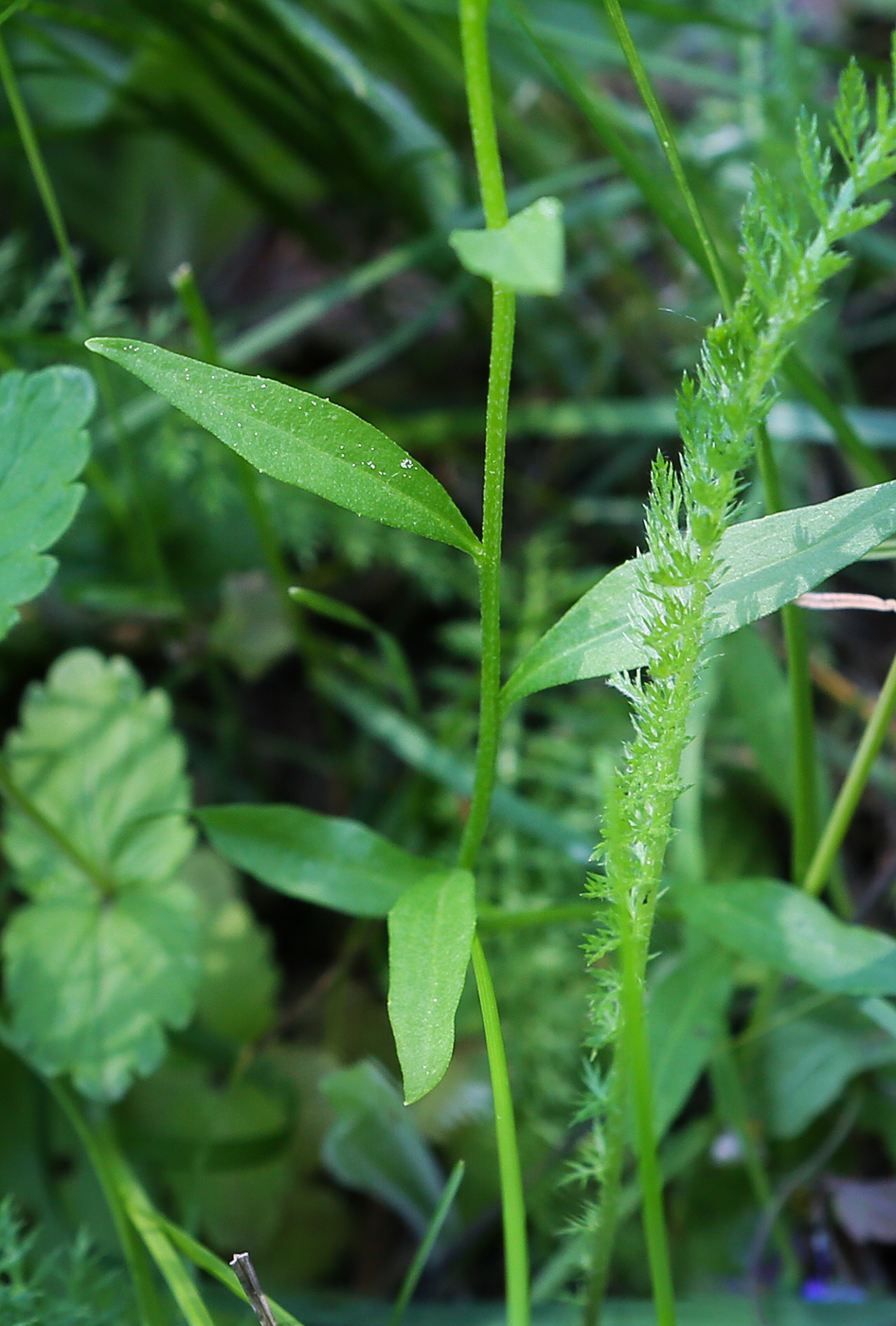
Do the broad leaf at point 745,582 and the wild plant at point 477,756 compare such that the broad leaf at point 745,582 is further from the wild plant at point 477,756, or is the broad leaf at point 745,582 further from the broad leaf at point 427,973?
the broad leaf at point 427,973

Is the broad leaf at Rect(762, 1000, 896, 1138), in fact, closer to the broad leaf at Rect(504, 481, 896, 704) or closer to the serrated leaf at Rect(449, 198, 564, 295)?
the broad leaf at Rect(504, 481, 896, 704)

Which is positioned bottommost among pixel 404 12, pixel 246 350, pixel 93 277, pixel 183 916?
pixel 183 916

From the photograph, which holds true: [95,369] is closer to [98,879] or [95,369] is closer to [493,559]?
[98,879]

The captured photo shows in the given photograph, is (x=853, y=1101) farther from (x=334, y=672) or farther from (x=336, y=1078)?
(x=334, y=672)

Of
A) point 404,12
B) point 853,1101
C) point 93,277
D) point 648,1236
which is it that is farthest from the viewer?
point 93,277

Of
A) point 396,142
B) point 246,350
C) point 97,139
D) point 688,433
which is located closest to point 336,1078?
point 688,433

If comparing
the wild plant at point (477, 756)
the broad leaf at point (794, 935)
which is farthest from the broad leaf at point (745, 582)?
the broad leaf at point (794, 935)
